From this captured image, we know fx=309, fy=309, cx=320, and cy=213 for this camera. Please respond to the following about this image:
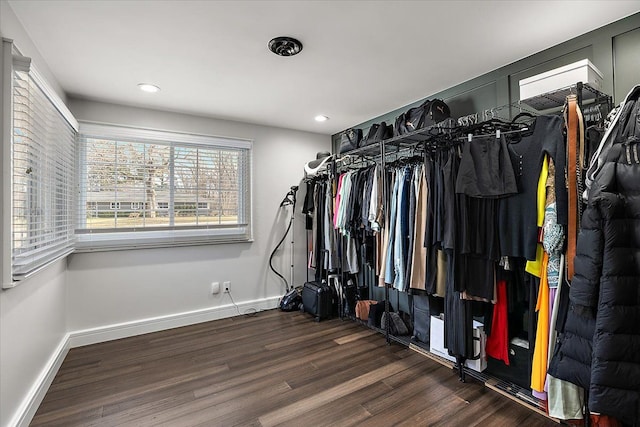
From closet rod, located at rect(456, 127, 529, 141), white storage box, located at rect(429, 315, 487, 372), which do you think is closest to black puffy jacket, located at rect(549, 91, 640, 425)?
closet rod, located at rect(456, 127, 529, 141)

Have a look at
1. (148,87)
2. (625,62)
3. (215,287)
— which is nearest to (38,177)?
(148,87)

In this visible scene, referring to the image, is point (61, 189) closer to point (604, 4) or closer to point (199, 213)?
point (199, 213)

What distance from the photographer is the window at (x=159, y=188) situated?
3.05 meters

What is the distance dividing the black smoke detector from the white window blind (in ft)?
4.73

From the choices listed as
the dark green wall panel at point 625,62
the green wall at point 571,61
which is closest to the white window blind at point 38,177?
the green wall at point 571,61

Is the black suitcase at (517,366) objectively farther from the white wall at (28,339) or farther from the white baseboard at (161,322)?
the white wall at (28,339)

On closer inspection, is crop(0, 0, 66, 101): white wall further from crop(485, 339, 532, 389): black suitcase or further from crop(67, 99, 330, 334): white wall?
crop(485, 339, 532, 389): black suitcase

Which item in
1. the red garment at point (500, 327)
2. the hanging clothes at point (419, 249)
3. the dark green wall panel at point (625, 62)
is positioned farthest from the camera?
the hanging clothes at point (419, 249)

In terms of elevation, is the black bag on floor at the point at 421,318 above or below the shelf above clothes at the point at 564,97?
below

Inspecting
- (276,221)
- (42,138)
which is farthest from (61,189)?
(276,221)

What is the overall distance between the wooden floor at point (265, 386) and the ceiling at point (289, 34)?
238 centimetres

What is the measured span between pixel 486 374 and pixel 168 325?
3.08m

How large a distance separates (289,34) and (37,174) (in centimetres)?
189

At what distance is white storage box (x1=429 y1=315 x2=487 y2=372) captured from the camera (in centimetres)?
221
